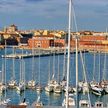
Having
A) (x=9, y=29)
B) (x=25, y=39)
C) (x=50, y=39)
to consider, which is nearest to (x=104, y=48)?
(x=50, y=39)

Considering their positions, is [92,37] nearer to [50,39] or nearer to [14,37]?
[50,39]

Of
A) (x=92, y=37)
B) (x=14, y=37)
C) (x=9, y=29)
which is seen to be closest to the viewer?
(x=92, y=37)

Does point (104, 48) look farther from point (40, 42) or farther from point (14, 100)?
point (14, 100)

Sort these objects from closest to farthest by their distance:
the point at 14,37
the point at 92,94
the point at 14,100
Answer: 1. the point at 14,100
2. the point at 92,94
3. the point at 14,37

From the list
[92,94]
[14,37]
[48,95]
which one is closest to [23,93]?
[48,95]

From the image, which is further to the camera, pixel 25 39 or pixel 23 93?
pixel 25 39

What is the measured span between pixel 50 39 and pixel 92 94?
51.0m

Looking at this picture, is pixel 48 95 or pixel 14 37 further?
Answer: pixel 14 37

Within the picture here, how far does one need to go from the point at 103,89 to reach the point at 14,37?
212ft

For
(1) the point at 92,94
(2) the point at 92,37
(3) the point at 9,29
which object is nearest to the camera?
(1) the point at 92,94

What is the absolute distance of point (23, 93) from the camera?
18.4 m

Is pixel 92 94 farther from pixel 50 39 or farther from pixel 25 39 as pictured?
pixel 25 39

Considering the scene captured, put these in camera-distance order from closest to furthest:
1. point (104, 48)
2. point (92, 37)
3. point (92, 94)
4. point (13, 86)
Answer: point (92, 94)
point (13, 86)
point (104, 48)
point (92, 37)

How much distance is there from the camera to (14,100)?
658 inches
